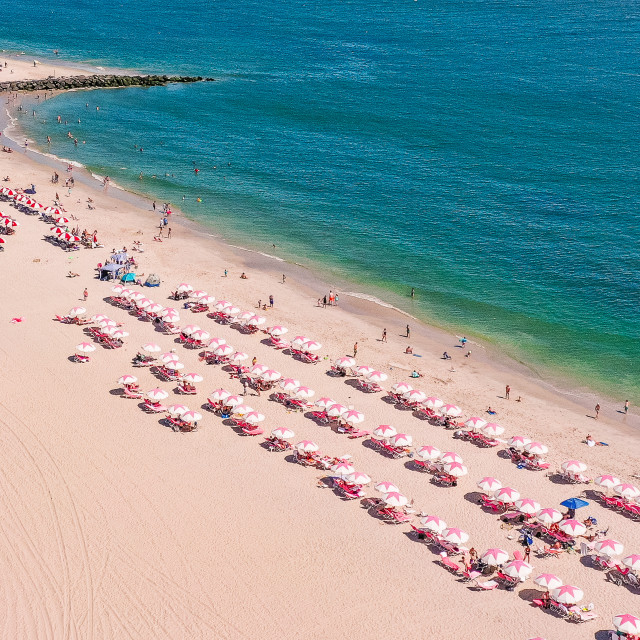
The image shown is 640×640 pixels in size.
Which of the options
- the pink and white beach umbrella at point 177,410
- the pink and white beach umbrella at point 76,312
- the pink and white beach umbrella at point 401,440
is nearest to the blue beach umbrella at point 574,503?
the pink and white beach umbrella at point 401,440

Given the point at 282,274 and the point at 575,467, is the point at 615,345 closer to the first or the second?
the point at 575,467

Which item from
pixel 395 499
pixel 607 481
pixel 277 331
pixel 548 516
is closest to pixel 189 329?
pixel 277 331

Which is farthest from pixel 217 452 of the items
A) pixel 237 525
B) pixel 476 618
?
pixel 476 618

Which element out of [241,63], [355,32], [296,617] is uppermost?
[355,32]

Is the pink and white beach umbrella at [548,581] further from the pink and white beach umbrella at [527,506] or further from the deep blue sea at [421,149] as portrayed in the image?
the deep blue sea at [421,149]

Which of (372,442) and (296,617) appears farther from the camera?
(372,442)

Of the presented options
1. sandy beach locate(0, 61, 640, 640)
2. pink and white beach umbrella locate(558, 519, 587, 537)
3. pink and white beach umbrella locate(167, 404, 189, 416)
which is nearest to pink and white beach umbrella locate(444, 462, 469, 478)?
sandy beach locate(0, 61, 640, 640)
